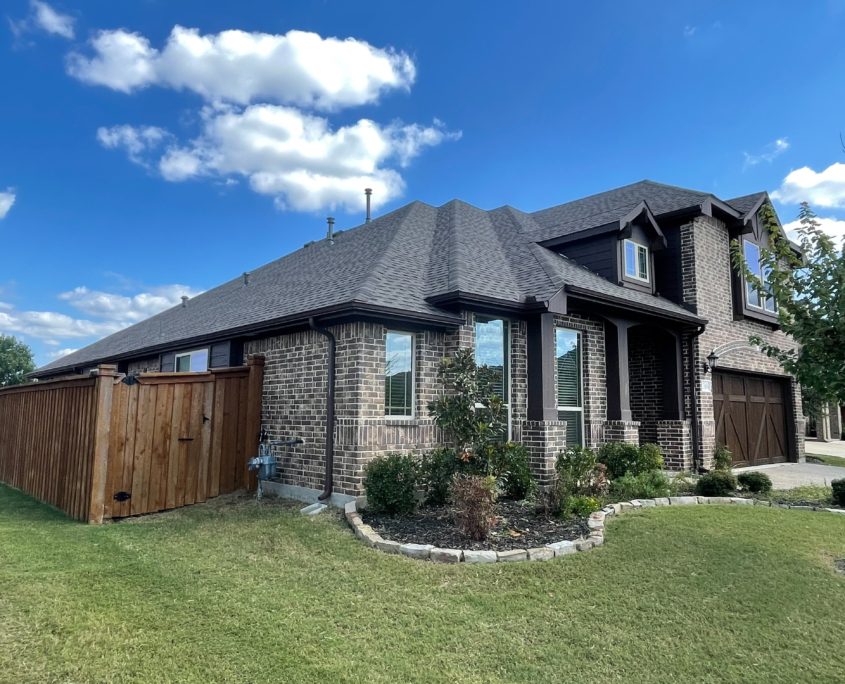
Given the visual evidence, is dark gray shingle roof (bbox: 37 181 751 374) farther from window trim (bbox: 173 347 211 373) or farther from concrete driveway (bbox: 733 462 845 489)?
concrete driveway (bbox: 733 462 845 489)

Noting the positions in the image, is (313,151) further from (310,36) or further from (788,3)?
(788,3)

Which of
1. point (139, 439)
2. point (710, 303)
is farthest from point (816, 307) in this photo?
point (139, 439)

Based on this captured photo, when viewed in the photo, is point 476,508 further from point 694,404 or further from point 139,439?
point 694,404

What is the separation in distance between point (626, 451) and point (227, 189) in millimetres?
15082

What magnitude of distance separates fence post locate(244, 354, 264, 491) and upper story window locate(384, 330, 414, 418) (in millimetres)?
2717

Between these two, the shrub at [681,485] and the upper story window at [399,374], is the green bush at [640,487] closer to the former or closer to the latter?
the shrub at [681,485]

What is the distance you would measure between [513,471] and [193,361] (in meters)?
8.31

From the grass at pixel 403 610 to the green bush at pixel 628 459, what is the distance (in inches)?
120

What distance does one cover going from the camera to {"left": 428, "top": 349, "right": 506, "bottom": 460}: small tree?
7.16 metres

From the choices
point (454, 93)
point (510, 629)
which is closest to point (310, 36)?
point (454, 93)

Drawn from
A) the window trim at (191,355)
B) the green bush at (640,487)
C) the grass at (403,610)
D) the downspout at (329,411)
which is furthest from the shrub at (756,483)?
the window trim at (191,355)

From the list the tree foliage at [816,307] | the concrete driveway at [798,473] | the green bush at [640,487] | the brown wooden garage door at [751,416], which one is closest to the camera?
the tree foliage at [816,307]

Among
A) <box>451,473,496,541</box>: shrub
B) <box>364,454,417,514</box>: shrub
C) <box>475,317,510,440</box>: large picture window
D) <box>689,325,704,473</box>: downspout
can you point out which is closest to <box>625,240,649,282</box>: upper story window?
<box>689,325,704,473</box>: downspout

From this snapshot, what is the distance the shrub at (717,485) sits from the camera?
8.94 m
